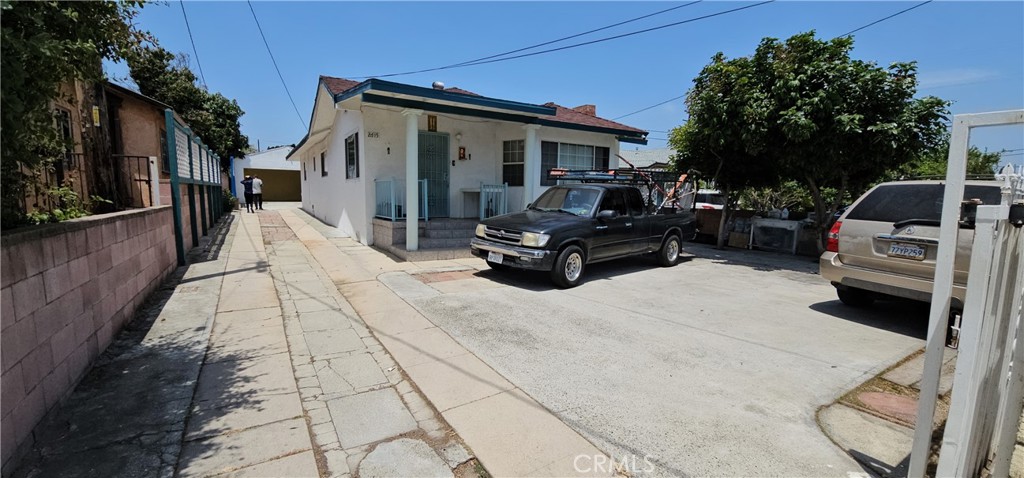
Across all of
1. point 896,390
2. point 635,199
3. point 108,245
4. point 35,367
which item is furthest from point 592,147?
point 35,367

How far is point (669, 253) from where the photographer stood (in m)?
9.27

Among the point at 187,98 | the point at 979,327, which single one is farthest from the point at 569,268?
the point at 187,98

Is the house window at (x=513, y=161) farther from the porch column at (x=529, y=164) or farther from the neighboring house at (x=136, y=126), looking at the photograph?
the neighboring house at (x=136, y=126)

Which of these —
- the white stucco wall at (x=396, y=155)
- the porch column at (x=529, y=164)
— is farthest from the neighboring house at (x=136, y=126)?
the porch column at (x=529, y=164)

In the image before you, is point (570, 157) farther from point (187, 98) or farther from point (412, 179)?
point (187, 98)

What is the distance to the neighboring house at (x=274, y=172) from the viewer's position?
3047cm

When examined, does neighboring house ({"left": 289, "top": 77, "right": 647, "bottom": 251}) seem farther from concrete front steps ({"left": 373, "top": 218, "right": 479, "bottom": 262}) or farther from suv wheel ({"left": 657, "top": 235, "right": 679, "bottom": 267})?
suv wheel ({"left": 657, "top": 235, "right": 679, "bottom": 267})

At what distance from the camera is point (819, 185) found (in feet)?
34.7

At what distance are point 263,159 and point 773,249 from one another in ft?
105

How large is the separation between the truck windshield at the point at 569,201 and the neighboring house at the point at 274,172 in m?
28.1

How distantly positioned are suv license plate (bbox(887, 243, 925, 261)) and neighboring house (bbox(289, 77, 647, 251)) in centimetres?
717

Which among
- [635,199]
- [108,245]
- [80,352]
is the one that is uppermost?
[635,199]

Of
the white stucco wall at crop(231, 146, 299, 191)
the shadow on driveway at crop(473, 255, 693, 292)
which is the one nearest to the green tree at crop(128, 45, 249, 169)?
the white stucco wall at crop(231, 146, 299, 191)

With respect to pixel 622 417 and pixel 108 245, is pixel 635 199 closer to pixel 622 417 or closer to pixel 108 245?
pixel 622 417
